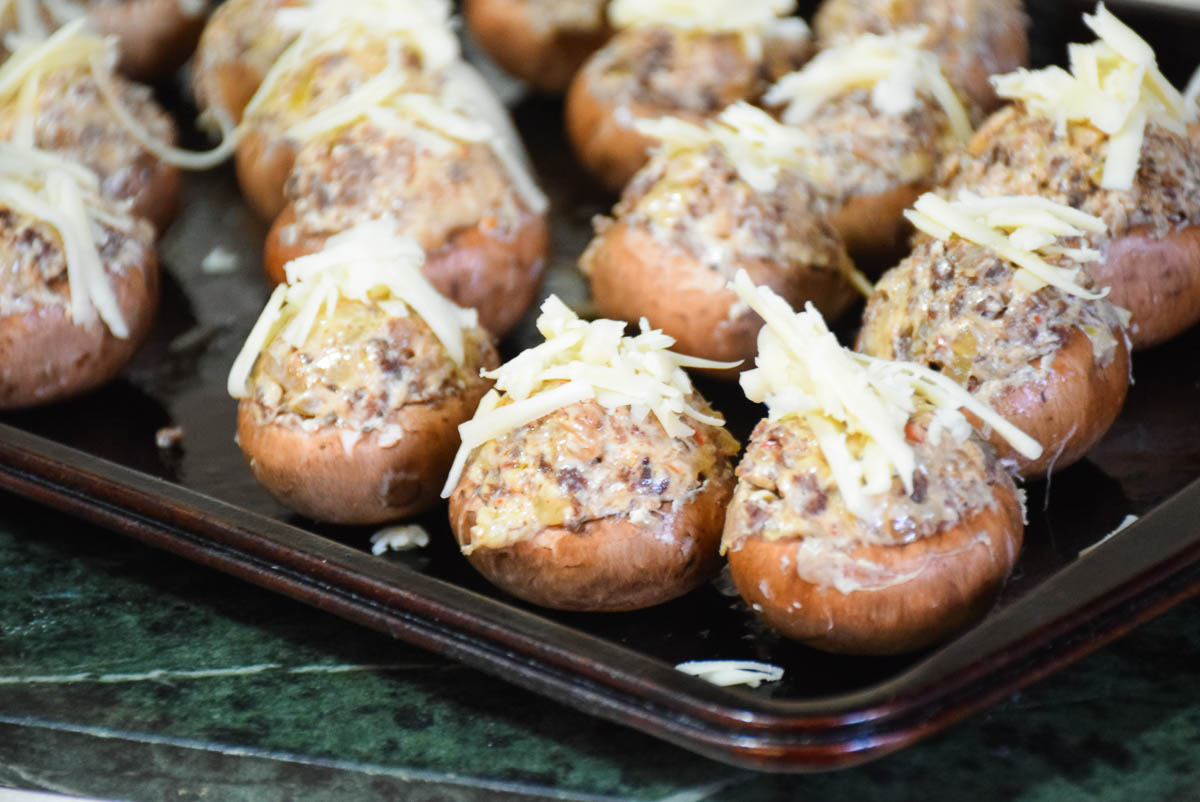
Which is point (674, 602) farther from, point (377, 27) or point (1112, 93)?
point (377, 27)

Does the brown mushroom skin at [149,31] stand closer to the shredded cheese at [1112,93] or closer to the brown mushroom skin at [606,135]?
the brown mushroom skin at [606,135]

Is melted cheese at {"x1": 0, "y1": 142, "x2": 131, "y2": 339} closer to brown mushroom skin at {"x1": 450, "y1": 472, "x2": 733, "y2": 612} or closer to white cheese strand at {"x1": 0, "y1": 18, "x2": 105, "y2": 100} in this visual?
white cheese strand at {"x1": 0, "y1": 18, "x2": 105, "y2": 100}

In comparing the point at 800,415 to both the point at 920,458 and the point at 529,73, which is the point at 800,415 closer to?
the point at 920,458

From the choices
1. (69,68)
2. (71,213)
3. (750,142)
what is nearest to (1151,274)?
(750,142)

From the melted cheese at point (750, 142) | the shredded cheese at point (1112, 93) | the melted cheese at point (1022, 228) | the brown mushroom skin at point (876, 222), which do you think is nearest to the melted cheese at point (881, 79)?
the brown mushroom skin at point (876, 222)

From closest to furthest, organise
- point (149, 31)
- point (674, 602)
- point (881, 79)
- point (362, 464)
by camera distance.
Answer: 1. point (674, 602)
2. point (362, 464)
3. point (881, 79)
4. point (149, 31)
